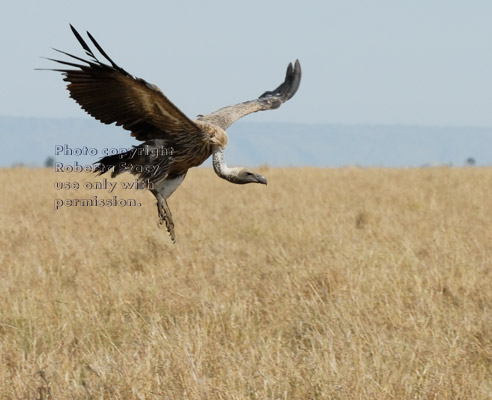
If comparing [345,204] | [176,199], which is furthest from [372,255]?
[176,199]

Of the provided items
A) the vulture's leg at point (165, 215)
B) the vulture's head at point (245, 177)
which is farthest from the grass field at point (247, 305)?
the vulture's head at point (245, 177)

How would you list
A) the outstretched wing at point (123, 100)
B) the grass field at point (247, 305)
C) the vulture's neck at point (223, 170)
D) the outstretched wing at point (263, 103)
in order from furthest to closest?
the outstretched wing at point (263, 103), the vulture's neck at point (223, 170), the outstretched wing at point (123, 100), the grass field at point (247, 305)

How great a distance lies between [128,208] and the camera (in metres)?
12.4

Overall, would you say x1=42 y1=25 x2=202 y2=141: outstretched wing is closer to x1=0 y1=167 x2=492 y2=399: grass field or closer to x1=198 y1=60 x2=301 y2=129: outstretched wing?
x1=198 y1=60 x2=301 y2=129: outstretched wing

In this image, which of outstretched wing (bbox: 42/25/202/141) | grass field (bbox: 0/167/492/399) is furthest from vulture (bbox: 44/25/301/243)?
grass field (bbox: 0/167/492/399)

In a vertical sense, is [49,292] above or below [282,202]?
below

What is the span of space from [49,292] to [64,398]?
2.58m

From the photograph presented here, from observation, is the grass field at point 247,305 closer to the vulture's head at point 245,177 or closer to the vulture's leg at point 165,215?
the vulture's leg at point 165,215

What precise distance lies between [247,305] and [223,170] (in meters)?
1.05

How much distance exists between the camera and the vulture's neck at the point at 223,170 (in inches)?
235

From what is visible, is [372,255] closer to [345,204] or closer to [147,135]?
[147,135]

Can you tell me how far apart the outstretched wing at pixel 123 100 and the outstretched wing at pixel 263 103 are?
0.74 meters

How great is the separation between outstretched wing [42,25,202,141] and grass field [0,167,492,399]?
123cm

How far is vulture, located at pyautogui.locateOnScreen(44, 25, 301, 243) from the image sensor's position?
563 cm
